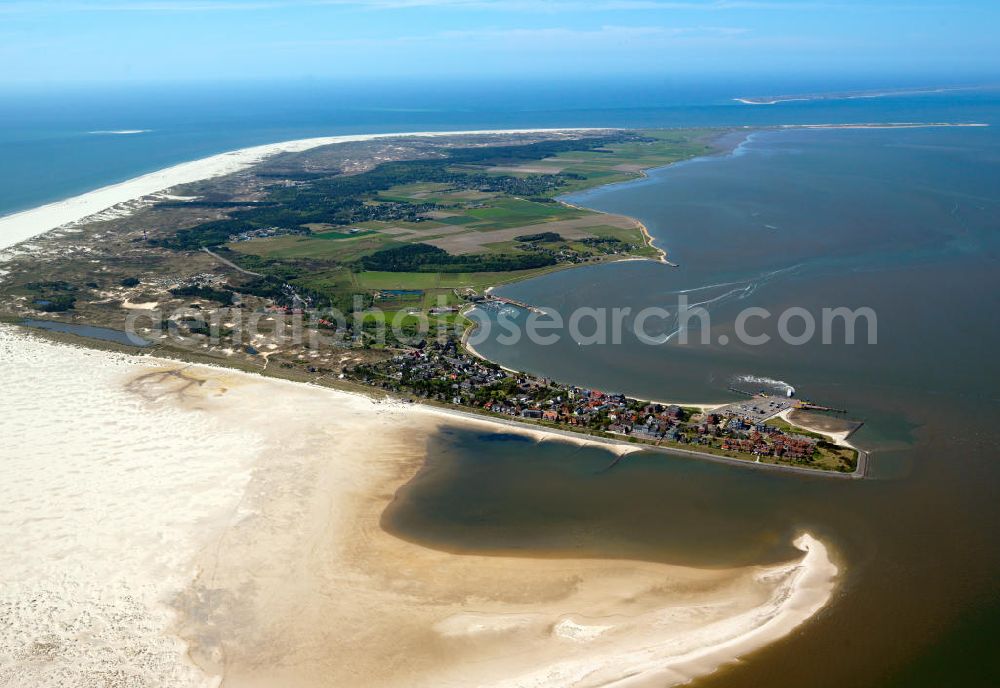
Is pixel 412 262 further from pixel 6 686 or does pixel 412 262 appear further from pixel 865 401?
pixel 6 686

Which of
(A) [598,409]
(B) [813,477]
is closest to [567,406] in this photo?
(A) [598,409]

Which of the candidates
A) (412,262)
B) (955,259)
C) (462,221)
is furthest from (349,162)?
(955,259)

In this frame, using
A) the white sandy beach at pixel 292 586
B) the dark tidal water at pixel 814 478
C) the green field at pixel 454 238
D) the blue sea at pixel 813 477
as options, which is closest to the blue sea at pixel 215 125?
the blue sea at pixel 813 477

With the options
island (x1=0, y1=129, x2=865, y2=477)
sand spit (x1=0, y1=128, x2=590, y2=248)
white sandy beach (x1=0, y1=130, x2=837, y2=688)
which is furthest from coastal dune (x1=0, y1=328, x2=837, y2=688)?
sand spit (x1=0, y1=128, x2=590, y2=248)

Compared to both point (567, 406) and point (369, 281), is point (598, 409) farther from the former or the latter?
point (369, 281)

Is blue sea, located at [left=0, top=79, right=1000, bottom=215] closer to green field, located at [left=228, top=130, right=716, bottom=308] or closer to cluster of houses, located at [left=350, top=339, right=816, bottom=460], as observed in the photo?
green field, located at [left=228, top=130, right=716, bottom=308]
